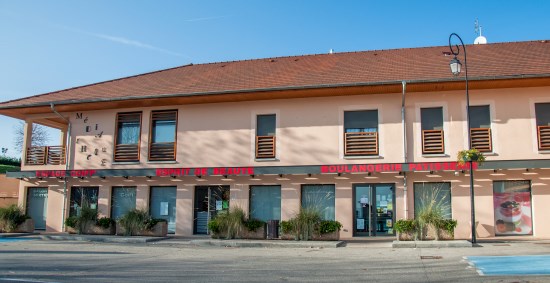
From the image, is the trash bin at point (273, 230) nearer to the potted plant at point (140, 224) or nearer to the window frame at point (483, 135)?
the potted plant at point (140, 224)

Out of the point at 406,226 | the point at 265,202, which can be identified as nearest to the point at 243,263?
the point at 406,226

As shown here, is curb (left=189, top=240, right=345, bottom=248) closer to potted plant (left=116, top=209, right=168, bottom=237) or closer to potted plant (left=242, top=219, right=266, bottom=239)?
potted plant (left=242, top=219, right=266, bottom=239)

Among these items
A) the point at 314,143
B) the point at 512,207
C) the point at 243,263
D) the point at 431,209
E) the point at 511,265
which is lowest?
the point at 243,263

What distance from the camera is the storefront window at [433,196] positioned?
17.2 meters

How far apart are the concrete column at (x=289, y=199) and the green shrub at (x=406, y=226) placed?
372 centimetres

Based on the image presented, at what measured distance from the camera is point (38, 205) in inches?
850

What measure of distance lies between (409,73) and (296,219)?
21.5 feet

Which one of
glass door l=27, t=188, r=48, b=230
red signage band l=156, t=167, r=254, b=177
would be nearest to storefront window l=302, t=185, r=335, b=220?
red signage band l=156, t=167, r=254, b=177

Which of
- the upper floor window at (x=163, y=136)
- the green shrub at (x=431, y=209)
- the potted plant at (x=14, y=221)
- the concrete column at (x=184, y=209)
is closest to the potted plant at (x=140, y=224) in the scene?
the concrete column at (x=184, y=209)

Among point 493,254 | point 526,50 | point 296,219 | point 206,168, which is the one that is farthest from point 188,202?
point 526,50

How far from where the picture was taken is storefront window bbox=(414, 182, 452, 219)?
1719 cm

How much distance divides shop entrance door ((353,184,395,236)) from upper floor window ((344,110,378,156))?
1270 mm

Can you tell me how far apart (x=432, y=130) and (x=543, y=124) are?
3569 millimetres

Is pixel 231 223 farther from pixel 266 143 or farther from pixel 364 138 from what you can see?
pixel 364 138
